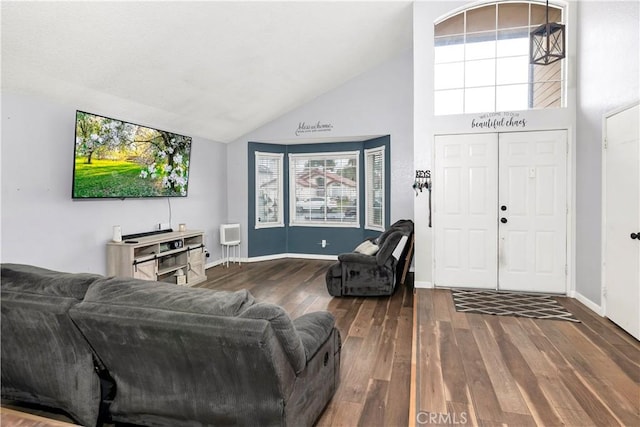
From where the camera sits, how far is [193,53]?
174 inches

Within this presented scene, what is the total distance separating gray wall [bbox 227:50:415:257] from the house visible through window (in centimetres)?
37

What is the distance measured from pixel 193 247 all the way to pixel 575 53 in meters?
5.87

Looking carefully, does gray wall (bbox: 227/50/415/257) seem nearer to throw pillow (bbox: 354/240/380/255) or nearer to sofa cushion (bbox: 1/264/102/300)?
throw pillow (bbox: 354/240/380/255)

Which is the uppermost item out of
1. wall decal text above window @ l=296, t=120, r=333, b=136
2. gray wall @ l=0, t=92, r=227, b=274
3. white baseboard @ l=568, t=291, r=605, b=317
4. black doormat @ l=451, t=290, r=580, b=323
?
wall decal text above window @ l=296, t=120, r=333, b=136

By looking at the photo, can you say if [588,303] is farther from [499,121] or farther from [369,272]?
[369,272]

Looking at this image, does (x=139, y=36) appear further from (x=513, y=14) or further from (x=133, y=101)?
(x=513, y=14)

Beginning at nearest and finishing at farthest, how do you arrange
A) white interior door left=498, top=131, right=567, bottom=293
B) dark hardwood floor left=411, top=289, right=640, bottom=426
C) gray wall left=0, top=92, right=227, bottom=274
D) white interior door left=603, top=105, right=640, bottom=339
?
dark hardwood floor left=411, top=289, right=640, bottom=426 → white interior door left=603, top=105, right=640, bottom=339 → gray wall left=0, top=92, right=227, bottom=274 → white interior door left=498, top=131, right=567, bottom=293

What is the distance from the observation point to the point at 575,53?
184 inches

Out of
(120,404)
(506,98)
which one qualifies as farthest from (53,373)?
(506,98)

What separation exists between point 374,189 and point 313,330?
540cm

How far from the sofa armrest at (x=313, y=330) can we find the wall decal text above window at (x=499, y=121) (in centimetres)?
367

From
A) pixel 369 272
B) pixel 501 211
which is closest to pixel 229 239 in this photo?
pixel 369 272

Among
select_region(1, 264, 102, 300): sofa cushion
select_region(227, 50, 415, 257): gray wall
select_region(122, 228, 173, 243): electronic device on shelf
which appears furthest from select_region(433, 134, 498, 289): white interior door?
select_region(1, 264, 102, 300): sofa cushion

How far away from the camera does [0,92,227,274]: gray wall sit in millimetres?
3738
